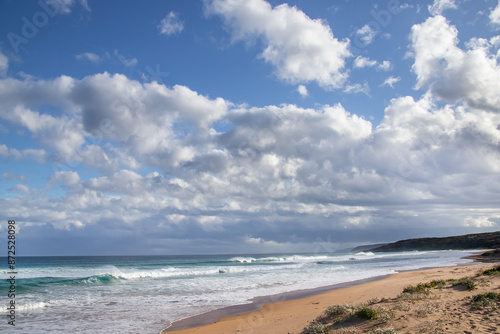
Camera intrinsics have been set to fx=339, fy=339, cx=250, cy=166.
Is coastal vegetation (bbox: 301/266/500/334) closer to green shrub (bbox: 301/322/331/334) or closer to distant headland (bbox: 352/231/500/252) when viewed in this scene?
green shrub (bbox: 301/322/331/334)

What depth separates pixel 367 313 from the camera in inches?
328

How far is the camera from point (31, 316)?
13430mm

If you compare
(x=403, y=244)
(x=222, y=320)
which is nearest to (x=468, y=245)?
(x=403, y=244)

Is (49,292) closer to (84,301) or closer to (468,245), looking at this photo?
(84,301)

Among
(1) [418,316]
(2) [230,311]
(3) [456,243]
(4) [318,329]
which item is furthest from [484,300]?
(3) [456,243]

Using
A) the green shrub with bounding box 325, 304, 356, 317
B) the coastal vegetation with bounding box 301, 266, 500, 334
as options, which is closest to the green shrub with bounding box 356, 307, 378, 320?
the coastal vegetation with bounding box 301, 266, 500, 334

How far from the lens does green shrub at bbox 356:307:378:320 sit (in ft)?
26.9

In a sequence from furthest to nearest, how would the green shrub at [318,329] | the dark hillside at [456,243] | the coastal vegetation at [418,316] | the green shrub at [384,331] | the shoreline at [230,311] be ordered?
1. the dark hillside at [456,243]
2. the shoreline at [230,311]
3. the green shrub at [318,329]
4. the coastal vegetation at [418,316]
5. the green shrub at [384,331]

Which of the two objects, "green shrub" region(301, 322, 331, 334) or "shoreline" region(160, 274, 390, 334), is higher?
"green shrub" region(301, 322, 331, 334)

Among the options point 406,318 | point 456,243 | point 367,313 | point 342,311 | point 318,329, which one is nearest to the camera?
point 406,318

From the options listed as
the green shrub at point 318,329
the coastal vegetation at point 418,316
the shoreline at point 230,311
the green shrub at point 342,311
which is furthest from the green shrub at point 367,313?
the shoreline at point 230,311

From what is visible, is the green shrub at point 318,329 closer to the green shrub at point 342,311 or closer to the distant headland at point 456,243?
the green shrub at point 342,311

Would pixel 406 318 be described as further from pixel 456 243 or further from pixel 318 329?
pixel 456 243

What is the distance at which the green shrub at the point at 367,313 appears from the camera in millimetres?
8212
